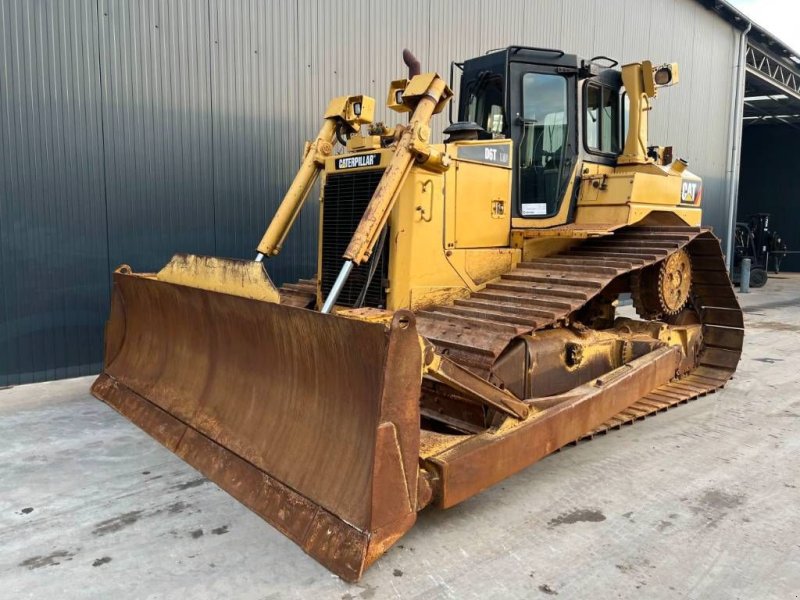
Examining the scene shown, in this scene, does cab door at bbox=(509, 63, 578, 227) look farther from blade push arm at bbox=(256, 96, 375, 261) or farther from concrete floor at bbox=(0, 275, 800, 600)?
concrete floor at bbox=(0, 275, 800, 600)

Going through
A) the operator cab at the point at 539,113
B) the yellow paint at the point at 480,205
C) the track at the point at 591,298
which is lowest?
the track at the point at 591,298

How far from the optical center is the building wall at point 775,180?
25141 mm

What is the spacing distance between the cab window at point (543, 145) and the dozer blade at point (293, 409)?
258 cm

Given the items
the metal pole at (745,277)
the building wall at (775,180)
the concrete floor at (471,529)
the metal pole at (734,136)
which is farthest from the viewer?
the building wall at (775,180)

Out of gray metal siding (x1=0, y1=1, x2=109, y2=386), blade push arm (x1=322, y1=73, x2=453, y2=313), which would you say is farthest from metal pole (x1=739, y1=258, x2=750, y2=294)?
gray metal siding (x1=0, y1=1, x2=109, y2=386)

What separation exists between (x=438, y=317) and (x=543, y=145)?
192 centimetres

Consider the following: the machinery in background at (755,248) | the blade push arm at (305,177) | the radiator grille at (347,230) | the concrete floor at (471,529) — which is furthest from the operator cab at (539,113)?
the machinery in background at (755,248)

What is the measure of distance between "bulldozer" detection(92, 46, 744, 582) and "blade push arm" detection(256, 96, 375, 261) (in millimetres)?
21

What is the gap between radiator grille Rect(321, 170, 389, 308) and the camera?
14.9ft

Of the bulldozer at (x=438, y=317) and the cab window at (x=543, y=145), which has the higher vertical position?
the cab window at (x=543, y=145)

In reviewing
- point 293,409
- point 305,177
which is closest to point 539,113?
point 305,177

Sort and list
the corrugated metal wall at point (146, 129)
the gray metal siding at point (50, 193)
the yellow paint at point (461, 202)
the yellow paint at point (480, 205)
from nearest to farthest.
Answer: the yellow paint at point (461, 202)
the yellow paint at point (480, 205)
the gray metal siding at point (50, 193)
the corrugated metal wall at point (146, 129)

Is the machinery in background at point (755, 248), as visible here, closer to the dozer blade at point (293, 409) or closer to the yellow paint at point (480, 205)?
the yellow paint at point (480, 205)

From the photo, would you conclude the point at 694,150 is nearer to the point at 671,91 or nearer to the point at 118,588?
the point at 671,91
